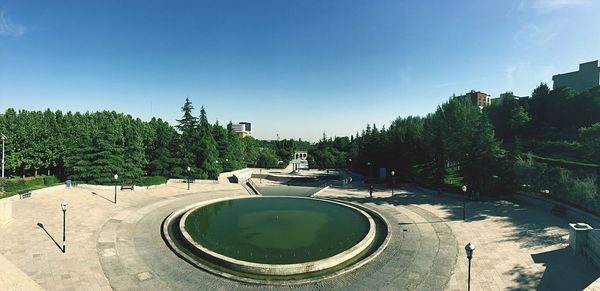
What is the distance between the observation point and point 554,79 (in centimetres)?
7725

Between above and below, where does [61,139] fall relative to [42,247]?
above

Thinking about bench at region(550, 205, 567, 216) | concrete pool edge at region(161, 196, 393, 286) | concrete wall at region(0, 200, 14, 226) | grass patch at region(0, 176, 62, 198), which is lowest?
concrete pool edge at region(161, 196, 393, 286)

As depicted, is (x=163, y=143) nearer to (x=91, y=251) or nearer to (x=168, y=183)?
(x=168, y=183)

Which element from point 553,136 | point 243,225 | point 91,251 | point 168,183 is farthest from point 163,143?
point 553,136

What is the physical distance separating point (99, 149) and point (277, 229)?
75.6ft

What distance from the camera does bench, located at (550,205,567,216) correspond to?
62.5 feet

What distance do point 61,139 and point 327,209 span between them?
108 ft

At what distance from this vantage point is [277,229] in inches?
709

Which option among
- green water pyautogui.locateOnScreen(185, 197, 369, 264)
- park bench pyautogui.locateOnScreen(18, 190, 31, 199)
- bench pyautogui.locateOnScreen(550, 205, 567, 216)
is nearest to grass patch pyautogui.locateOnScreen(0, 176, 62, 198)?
park bench pyautogui.locateOnScreen(18, 190, 31, 199)

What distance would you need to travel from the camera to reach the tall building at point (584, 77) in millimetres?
67919

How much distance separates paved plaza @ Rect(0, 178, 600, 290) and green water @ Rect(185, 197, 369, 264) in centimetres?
219

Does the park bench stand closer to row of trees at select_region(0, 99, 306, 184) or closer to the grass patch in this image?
the grass patch

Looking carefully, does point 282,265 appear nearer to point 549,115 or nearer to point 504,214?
point 504,214

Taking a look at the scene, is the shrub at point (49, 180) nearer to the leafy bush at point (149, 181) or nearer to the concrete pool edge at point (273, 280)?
the leafy bush at point (149, 181)
